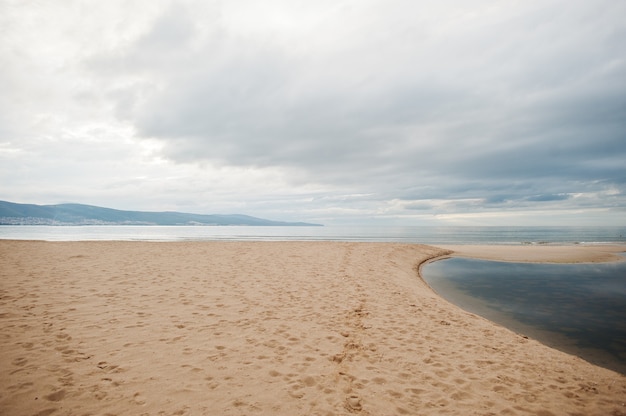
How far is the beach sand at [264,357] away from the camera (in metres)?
4.90

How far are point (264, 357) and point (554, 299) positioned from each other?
48.9 ft

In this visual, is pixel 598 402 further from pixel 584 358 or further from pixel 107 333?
pixel 107 333

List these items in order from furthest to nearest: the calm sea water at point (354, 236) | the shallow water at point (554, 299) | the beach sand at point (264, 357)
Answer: the calm sea water at point (354, 236) → the shallow water at point (554, 299) → the beach sand at point (264, 357)

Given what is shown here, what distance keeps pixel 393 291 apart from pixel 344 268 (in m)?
5.05

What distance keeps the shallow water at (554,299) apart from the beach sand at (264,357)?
67.4 inches

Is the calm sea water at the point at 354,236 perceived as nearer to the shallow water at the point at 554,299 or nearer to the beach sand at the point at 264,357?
the shallow water at the point at 554,299

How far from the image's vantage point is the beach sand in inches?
193

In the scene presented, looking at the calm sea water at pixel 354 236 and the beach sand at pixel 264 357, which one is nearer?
the beach sand at pixel 264 357

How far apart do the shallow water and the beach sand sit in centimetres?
171

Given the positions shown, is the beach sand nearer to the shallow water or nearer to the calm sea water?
the shallow water

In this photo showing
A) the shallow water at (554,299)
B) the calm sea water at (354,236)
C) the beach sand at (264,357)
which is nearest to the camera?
the beach sand at (264,357)

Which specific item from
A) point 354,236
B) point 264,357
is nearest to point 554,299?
point 264,357

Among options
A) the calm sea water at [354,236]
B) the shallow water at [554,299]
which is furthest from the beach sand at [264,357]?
the calm sea water at [354,236]

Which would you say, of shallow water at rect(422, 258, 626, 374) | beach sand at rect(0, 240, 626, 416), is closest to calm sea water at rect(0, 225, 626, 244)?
shallow water at rect(422, 258, 626, 374)
